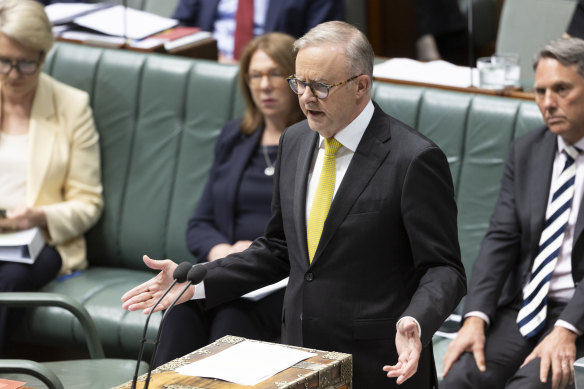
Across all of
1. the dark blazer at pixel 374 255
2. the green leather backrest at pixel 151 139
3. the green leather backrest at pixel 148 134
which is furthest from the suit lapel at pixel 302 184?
the green leather backrest at pixel 151 139

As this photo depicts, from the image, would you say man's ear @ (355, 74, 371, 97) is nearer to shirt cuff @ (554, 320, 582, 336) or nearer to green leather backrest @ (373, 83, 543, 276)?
shirt cuff @ (554, 320, 582, 336)

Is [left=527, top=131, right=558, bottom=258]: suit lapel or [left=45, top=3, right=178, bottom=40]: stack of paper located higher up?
[left=45, top=3, right=178, bottom=40]: stack of paper

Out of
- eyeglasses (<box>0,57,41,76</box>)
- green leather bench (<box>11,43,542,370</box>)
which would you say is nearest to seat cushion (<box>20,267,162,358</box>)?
green leather bench (<box>11,43,542,370</box>)

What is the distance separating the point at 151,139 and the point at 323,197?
2058mm

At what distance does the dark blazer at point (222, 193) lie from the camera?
154 inches

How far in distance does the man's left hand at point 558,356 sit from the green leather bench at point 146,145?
0.83 metres

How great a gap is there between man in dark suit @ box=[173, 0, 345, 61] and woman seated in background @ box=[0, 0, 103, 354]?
2.92ft

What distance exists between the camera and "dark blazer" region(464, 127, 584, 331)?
3340 millimetres

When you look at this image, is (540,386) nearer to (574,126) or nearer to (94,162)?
(574,126)

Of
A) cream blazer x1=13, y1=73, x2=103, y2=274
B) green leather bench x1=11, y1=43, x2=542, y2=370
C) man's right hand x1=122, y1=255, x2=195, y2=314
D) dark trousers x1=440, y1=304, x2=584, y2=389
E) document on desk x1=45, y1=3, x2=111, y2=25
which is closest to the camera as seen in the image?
man's right hand x1=122, y1=255, x2=195, y2=314

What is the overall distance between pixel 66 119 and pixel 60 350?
0.94m

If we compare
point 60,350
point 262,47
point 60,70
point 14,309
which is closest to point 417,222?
point 262,47

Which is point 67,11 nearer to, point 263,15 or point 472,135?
point 263,15

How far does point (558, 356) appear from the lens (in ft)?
10.0
